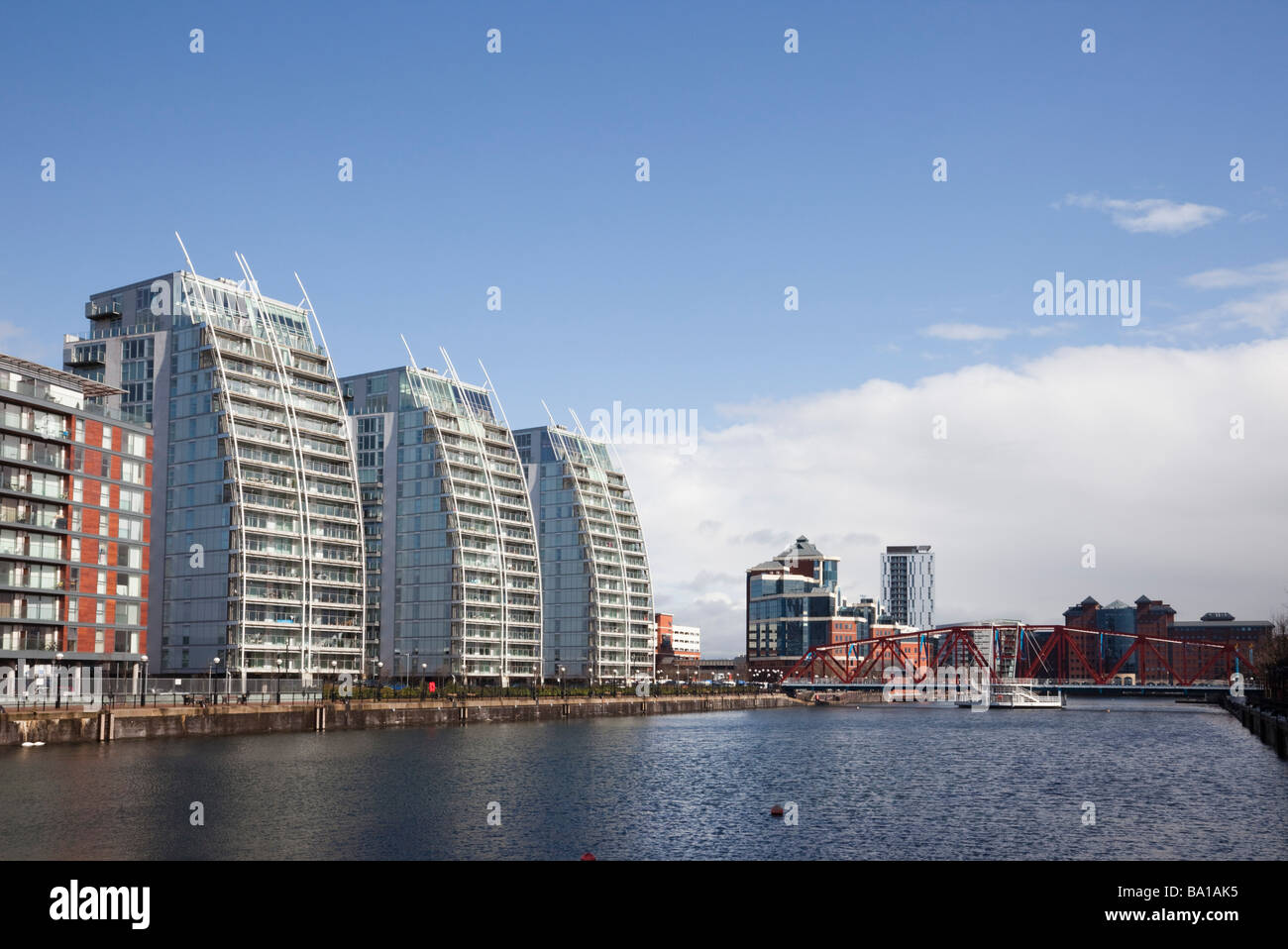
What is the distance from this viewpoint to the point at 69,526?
118188mm

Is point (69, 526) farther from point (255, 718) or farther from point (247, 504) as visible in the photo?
point (247, 504)

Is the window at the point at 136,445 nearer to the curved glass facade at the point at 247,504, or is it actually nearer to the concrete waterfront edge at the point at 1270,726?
the curved glass facade at the point at 247,504

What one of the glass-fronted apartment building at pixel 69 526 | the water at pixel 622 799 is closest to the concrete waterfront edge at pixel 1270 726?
the water at pixel 622 799

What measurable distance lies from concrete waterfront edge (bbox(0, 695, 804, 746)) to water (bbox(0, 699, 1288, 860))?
9.73ft

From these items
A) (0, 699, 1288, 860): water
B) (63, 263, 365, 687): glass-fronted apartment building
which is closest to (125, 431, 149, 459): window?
(63, 263, 365, 687): glass-fronted apartment building

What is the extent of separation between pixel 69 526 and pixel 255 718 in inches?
1028

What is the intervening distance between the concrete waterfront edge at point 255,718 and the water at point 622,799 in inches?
117

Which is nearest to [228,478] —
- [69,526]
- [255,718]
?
[69,526]

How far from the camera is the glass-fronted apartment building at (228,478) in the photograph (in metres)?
154

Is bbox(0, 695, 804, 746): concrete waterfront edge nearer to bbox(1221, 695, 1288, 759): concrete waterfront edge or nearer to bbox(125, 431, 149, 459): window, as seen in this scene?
bbox(125, 431, 149, 459): window
